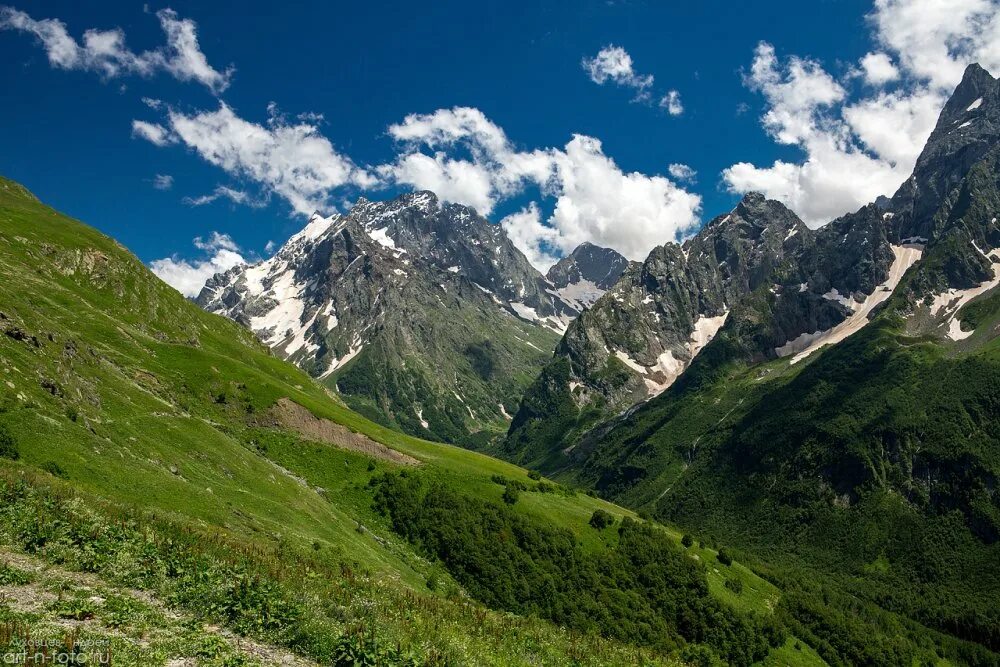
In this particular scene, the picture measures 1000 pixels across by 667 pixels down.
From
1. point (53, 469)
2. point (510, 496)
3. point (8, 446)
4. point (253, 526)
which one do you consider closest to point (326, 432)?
point (510, 496)

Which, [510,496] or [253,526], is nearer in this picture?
[253,526]

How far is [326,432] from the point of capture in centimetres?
9156

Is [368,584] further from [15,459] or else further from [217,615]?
[15,459]

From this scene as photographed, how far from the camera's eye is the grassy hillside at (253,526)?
21.5 m

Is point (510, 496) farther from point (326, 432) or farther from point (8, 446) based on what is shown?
point (8, 446)

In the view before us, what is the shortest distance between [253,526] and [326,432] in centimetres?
4673

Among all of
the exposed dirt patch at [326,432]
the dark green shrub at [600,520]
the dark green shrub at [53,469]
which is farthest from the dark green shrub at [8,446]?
the dark green shrub at [600,520]

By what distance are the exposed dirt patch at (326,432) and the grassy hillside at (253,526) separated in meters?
0.44

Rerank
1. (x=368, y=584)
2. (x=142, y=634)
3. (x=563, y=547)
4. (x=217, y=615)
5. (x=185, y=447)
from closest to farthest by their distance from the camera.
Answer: (x=142, y=634)
(x=217, y=615)
(x=368, y=584)
(x=185, y=447)
(x=563, y=547)

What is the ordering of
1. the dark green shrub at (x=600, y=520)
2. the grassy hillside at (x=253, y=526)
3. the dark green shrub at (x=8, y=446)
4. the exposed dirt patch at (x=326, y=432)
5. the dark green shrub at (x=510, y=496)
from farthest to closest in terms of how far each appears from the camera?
the dark green shrub at (x=600, y=520)
the exposed dirt patch at (x=326, y=432)
the dark green shrub at (x=510, y=496)
the dark green shrub at (x=8, y=446)
the grassy hillside at (x=253, y=526)

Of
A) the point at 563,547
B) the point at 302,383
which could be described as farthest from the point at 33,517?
the point at 302,383

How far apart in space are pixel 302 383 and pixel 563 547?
8718 centimetres

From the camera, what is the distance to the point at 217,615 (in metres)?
20.8

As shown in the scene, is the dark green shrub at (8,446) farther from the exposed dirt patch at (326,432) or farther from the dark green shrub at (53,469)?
the exposed dirt patch at (326,432)
